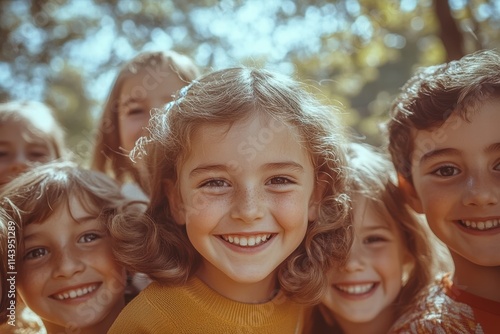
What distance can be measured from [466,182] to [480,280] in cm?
47

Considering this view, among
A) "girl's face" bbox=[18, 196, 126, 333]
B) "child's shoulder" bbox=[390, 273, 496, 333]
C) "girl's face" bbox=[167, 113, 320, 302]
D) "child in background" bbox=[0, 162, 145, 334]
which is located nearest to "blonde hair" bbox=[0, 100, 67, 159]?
"child in background" bbox=[0, 162, 145, 334]

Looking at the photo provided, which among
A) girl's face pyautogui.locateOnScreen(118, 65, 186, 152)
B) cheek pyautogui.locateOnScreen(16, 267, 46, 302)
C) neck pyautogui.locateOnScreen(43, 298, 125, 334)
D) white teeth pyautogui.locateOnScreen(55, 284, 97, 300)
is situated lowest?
neck pyautogui.locateOnScreen(43, 298, 125, 334)

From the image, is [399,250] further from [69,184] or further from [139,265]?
[69,184]

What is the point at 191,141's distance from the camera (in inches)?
90.2

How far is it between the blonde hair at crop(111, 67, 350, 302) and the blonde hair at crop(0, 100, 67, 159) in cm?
155

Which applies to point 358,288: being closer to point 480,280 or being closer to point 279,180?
point 480,280

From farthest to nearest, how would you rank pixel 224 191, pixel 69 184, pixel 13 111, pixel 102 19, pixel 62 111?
pixel 62 111 < pixel 102 19 < pixel 13 111 < pixel 69 184 < pixel 224 191

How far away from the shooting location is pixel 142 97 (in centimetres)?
367

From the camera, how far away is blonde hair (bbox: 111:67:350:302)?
91.1 inches

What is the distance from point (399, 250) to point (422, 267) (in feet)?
0.63

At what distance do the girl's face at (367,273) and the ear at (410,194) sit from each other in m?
0.14

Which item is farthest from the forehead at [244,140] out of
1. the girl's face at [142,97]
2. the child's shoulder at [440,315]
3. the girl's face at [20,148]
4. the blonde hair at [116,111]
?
the girl's face at [20,148]

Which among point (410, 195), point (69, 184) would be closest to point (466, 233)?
point (410, 195)

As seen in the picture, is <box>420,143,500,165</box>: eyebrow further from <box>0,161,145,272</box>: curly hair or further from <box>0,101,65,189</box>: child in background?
<box>0,101,65,189</box>: child in background
